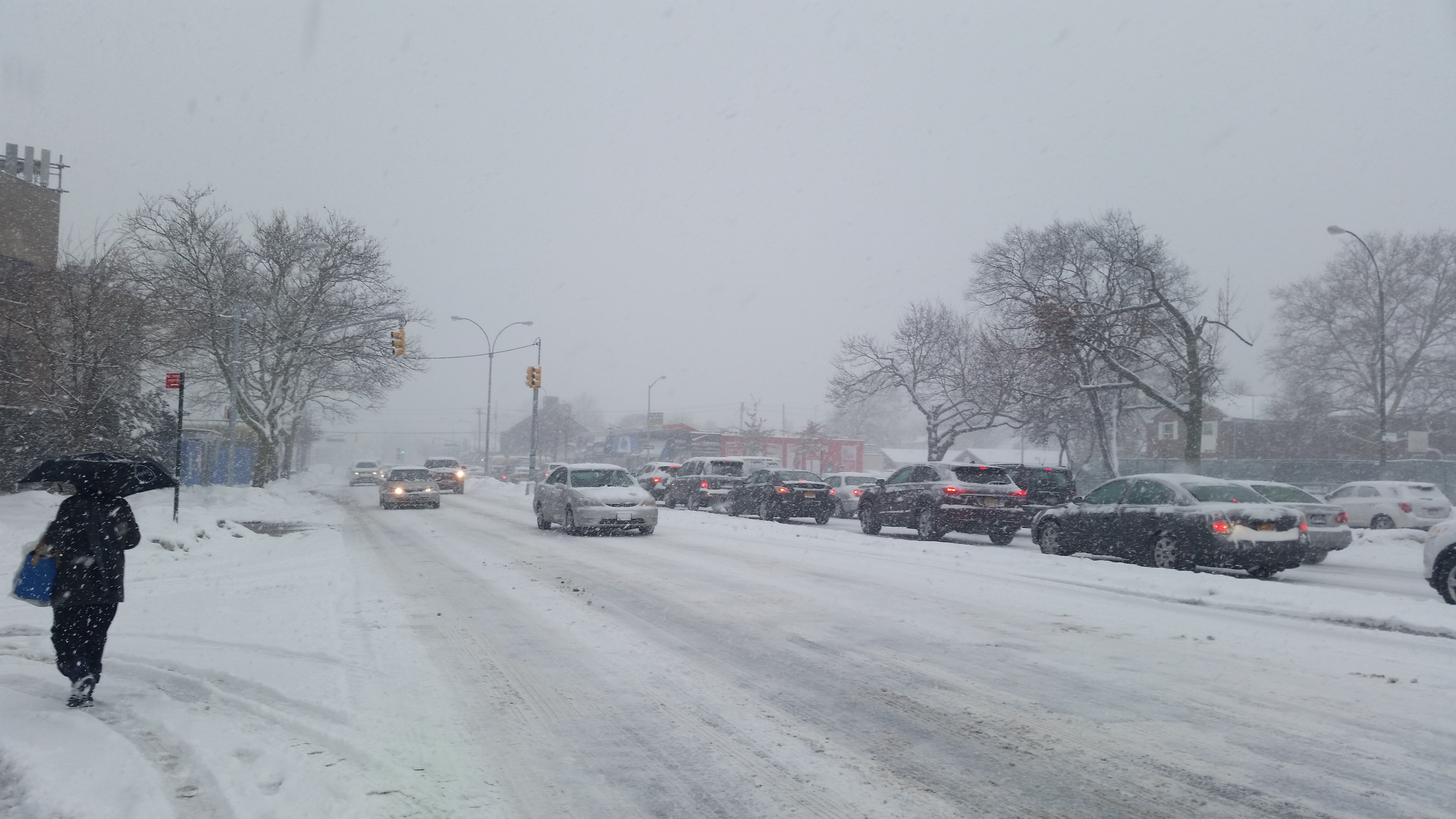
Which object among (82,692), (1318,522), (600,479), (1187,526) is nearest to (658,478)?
(600,479)

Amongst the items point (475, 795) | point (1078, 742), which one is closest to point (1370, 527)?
point (1078, 742)

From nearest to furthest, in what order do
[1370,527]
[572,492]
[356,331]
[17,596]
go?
[17,596]
[572,492]
[1370,527]
[356,331]

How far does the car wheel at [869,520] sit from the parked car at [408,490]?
15.2 m

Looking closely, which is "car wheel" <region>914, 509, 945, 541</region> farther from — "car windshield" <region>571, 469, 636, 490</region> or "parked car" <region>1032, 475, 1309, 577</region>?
"car windshield" <region>571, 469, 636, 490</region>

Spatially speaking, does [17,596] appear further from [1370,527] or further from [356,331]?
[356,331]

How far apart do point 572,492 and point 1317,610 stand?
13.0m

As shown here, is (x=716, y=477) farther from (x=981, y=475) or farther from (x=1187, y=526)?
(x=1187, y=526)

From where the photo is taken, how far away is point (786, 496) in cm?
2425

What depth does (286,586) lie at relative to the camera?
419 inches

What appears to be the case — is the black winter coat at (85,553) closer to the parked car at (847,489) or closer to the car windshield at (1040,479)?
the car windshield at (1040,479)

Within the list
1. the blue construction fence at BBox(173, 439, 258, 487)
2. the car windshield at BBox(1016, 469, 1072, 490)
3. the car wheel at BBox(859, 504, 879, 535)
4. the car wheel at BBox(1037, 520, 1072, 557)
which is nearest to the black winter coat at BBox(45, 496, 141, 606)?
the car wheel at BBox(1037, 520, 1072, 557)

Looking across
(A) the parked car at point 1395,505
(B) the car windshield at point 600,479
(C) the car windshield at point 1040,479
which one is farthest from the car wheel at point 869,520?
(A) the parked car at point 1395,505

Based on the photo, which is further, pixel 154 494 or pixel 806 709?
pixel 154 494

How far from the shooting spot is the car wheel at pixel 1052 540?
1479 cm
